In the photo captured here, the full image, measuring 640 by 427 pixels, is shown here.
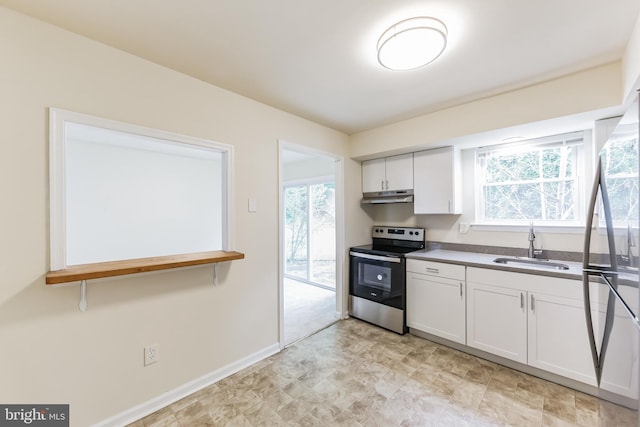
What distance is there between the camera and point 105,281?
1623 mm

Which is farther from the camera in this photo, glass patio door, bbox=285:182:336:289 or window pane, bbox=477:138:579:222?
glass patio door, bbox=285:182:336:289

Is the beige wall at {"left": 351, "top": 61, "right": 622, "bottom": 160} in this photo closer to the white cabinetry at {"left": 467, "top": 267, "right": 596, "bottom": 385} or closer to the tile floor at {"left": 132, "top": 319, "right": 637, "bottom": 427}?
the white cabinetry at {"left": 467, "top": 267, "right": 596, "bottom": 385}

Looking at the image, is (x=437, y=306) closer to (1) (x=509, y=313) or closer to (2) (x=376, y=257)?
(1) (x=509, y=313)

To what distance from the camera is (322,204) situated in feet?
→ 16.1

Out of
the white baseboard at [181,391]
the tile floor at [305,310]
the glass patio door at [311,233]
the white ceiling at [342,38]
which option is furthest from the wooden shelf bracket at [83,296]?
the glass patio door at [311,233]

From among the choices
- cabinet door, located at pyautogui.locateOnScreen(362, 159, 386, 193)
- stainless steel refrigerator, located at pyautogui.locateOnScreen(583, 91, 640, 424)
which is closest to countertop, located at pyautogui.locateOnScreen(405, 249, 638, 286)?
stainless steel refrigerator, located at pyautogui.locateOnScreen(583, 91, 640, 424)

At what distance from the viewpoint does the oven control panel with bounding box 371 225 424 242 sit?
3281 mm

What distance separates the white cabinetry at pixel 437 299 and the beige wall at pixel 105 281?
1.58m

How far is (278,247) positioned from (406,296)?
151 centimetres

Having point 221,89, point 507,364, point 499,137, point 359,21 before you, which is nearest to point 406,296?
Answer: point 507,364

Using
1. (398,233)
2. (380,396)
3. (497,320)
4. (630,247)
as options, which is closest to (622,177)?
(630,247)

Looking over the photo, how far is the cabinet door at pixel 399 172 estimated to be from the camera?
10.4ft

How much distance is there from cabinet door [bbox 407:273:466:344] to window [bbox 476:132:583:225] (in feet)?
3.09

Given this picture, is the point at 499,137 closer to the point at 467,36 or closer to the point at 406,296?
the point at 467,36
